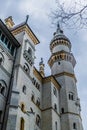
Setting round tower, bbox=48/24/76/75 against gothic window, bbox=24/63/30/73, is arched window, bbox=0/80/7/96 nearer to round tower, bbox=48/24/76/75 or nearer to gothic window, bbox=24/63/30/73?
gothic window, bbox=24/63/30/73

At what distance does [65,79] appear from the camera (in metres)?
37.9

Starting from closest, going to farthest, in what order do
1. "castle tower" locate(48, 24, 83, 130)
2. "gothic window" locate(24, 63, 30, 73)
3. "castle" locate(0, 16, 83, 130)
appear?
"castle" locate(0, 16, 83, 130) < "gothic window" locate(24, 63, 30, 73) < "castle tower" locate(48, 24, 83, 130)

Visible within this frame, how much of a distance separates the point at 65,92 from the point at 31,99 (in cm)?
877

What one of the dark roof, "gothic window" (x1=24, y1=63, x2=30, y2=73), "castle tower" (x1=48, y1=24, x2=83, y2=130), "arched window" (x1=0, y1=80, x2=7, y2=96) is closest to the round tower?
"castle tower" (x1=48, y1=24, x2=83, y2=130)

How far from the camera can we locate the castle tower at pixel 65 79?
1272 inches

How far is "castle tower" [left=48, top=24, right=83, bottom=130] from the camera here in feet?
106

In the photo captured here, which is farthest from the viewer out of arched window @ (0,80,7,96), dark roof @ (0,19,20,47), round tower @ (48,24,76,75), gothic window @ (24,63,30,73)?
round tower @ (48,24,76,75)

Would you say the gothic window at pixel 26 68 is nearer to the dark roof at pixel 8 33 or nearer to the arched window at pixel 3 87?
the dark roof at pixel 8 33

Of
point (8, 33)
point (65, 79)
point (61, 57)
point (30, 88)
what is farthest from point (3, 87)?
point (61, 57)

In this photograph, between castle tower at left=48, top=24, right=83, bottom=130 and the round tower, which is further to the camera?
the round tower

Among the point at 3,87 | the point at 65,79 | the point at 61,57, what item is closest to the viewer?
the point at 3,87

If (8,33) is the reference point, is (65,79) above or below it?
below

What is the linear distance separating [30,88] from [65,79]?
1125 centimetres

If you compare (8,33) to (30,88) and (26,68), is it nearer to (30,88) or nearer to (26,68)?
(26,68)
